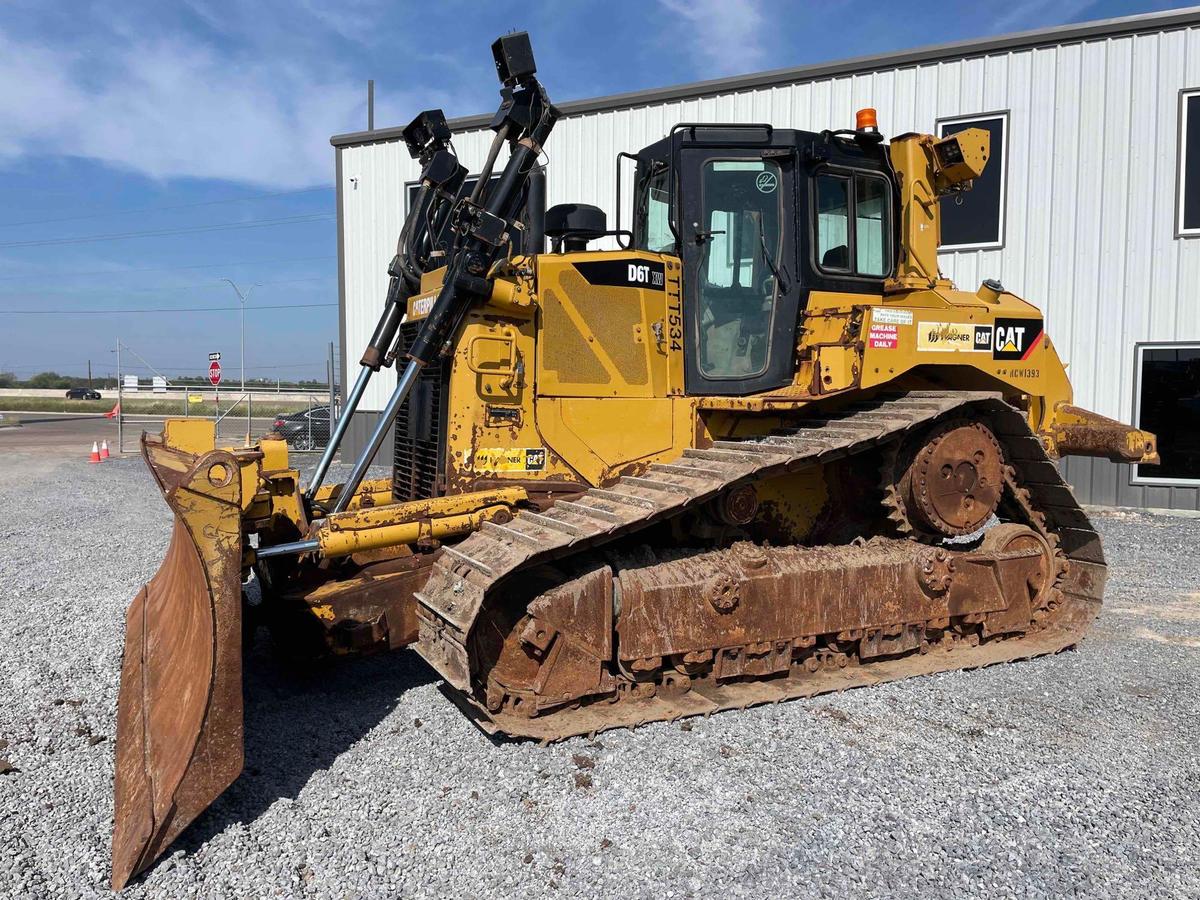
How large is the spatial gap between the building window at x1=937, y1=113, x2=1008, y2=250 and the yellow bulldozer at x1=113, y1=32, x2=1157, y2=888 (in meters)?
6.77

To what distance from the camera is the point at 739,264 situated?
550 cm

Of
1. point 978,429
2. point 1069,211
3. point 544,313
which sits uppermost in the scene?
point 1069,211

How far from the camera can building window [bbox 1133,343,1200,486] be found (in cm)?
1152

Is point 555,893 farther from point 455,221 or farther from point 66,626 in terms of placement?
point 66,626

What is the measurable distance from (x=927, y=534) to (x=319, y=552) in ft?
12.3

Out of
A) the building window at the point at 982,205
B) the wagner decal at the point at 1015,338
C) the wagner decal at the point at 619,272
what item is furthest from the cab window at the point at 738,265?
the building window at the point at 982,205

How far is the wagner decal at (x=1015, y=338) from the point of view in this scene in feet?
19.1

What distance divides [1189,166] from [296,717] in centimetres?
1258

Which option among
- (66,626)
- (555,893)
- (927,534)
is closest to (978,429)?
(927,534)

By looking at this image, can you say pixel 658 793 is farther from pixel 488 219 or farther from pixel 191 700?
pixel 488 219

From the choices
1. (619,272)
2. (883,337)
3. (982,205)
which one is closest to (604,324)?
(619,272)

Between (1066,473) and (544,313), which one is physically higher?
(544,313)

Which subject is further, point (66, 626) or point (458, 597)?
point (66, 626)

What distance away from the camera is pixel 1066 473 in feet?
39.9
